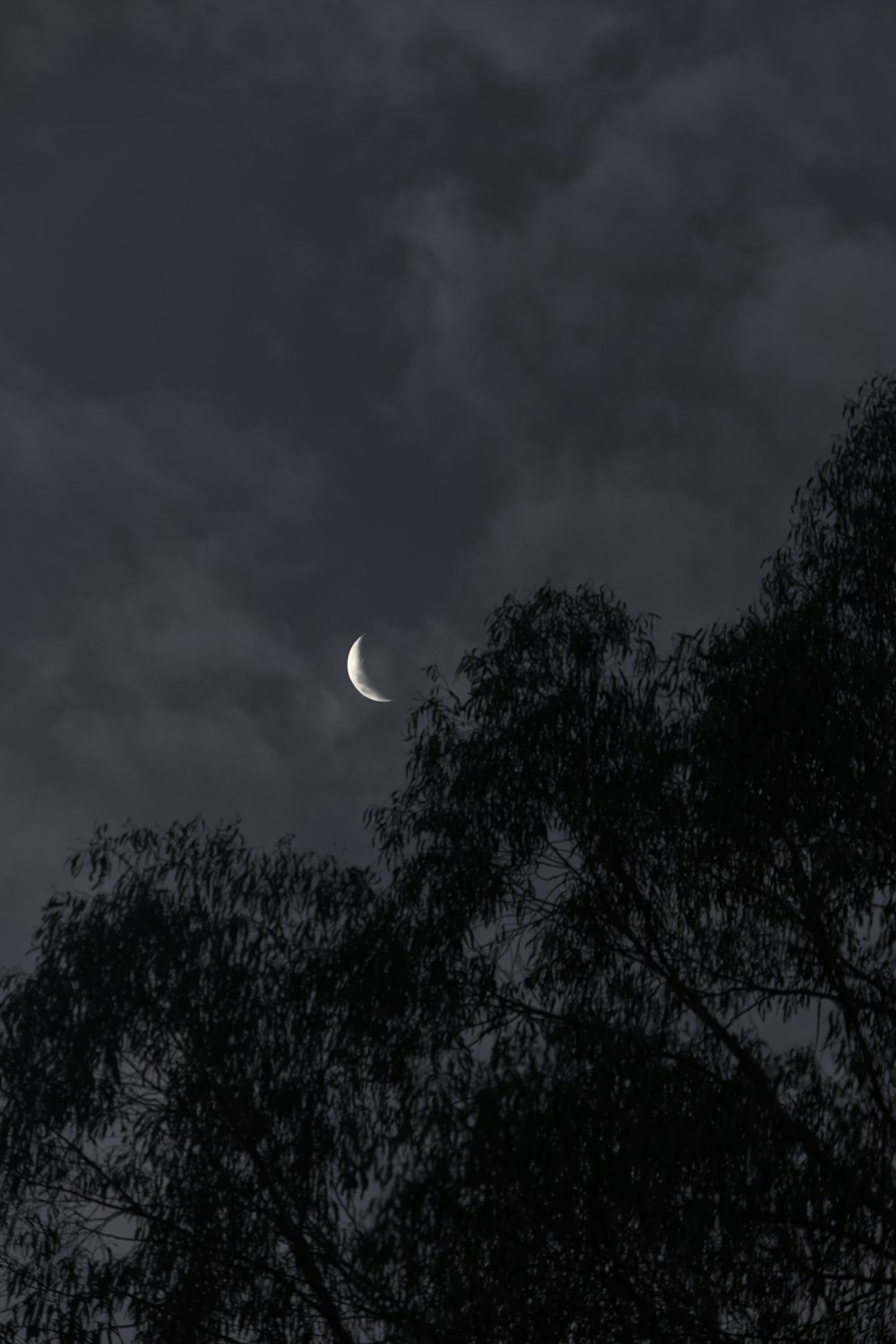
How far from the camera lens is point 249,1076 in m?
9.45

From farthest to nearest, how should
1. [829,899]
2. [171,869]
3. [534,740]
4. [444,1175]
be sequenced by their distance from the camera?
1. [171,869]
2. [534,740]
3. [829,899]
4. [444,1175]

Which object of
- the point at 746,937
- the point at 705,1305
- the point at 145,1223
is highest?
the point at 746,937

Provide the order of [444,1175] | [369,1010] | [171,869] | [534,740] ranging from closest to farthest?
1. [444,1175]
2. [369,1010]
3. [534,740]
4. [171,869]

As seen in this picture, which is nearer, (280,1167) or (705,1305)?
(705,1305)

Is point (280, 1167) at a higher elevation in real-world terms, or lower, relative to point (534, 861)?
lower

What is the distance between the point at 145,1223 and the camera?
30.2 feet

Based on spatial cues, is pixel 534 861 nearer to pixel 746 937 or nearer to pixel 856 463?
pixel 746 937

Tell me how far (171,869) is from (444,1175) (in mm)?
4553

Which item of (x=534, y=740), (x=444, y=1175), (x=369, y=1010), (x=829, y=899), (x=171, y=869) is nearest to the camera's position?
(x=444, y=1175)

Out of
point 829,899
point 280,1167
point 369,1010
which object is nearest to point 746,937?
point 829,899

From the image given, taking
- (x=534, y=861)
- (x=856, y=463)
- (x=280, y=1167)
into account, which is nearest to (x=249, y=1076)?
(x=280, y=1167)

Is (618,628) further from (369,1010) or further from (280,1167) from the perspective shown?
(280,1167)

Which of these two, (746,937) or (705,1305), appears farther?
(746,937)

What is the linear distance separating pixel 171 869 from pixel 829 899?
15.9 feet
